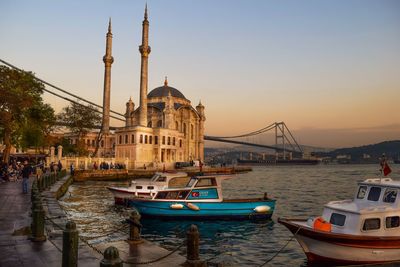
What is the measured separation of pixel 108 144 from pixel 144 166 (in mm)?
37853

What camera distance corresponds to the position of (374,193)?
14.4 meters

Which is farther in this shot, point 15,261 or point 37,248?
point 37,248

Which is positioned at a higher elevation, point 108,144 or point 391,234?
point 108,144

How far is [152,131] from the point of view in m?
83.4

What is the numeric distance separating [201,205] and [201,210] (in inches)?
11.8

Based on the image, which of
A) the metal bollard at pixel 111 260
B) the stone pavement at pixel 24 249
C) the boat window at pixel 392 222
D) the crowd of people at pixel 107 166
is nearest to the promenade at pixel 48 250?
the stone pavement at pixel 24 249

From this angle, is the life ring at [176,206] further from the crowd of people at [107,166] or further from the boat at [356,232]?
the crowd of people at [107,166]

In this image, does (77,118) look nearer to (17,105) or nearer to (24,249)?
(17,105)

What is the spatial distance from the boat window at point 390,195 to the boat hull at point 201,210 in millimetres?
9623

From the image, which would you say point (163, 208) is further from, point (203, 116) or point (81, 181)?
point (203, 116)

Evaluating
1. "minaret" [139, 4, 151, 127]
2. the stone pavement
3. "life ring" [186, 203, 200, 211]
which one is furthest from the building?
the stone pavement

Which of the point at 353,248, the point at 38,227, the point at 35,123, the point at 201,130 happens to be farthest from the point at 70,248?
the point at 201,130

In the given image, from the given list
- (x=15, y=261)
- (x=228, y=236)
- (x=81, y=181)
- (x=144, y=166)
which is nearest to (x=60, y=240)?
(x=15, y=261)

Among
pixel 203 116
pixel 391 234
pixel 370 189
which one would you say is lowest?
pixel 391 234
